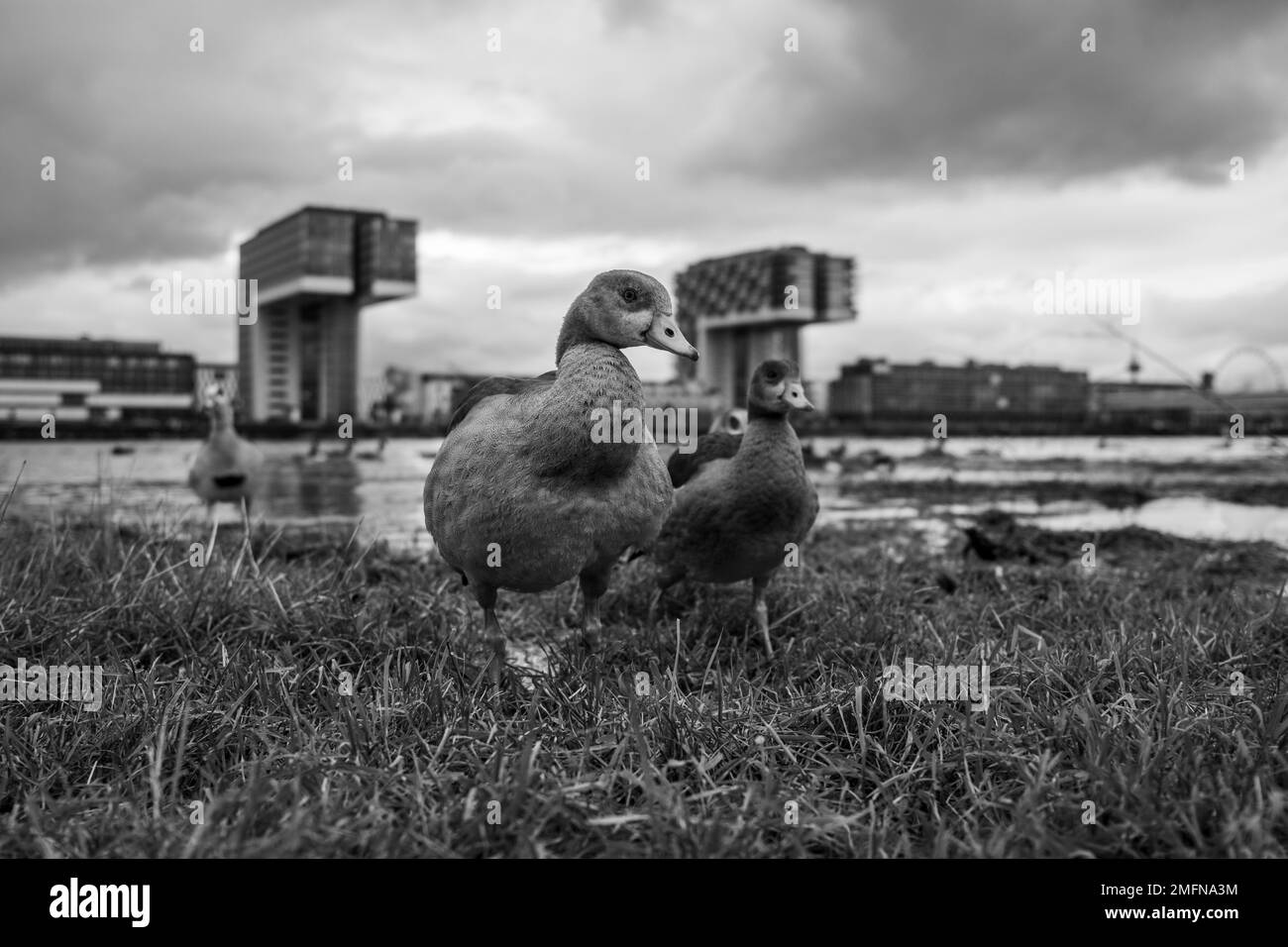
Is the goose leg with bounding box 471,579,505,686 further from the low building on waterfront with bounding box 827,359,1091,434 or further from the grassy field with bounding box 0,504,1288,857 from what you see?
the low building on waterfront with bounding box 827,359,1091,434

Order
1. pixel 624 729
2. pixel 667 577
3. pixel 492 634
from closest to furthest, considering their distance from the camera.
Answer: pixel 624 729
pixel 492 634
pixel 667 577

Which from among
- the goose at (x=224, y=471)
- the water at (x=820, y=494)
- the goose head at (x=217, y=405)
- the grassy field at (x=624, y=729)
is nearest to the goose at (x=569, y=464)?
the grassy field at (x=624, y=729)

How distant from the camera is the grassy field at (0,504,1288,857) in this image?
2.62m

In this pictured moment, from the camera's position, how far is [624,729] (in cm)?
333

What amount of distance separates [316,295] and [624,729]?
295ft

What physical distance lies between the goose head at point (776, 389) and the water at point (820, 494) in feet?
14.6

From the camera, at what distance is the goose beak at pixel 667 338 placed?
→ 141 inches

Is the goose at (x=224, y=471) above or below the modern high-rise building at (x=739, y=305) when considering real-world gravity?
below

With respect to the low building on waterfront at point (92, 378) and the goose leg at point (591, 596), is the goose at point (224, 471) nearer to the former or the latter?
the goose leg at point (591, 596)

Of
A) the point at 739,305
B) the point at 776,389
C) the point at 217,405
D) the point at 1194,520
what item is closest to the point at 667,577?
the point at 776,389

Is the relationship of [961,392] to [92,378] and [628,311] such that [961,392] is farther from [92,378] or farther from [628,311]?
A: [628,311]

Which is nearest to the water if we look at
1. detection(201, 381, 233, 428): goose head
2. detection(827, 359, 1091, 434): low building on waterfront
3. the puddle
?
→ the puddle

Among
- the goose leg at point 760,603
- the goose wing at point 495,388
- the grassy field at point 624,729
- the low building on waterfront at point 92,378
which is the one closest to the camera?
the grassy field at point 624,729
